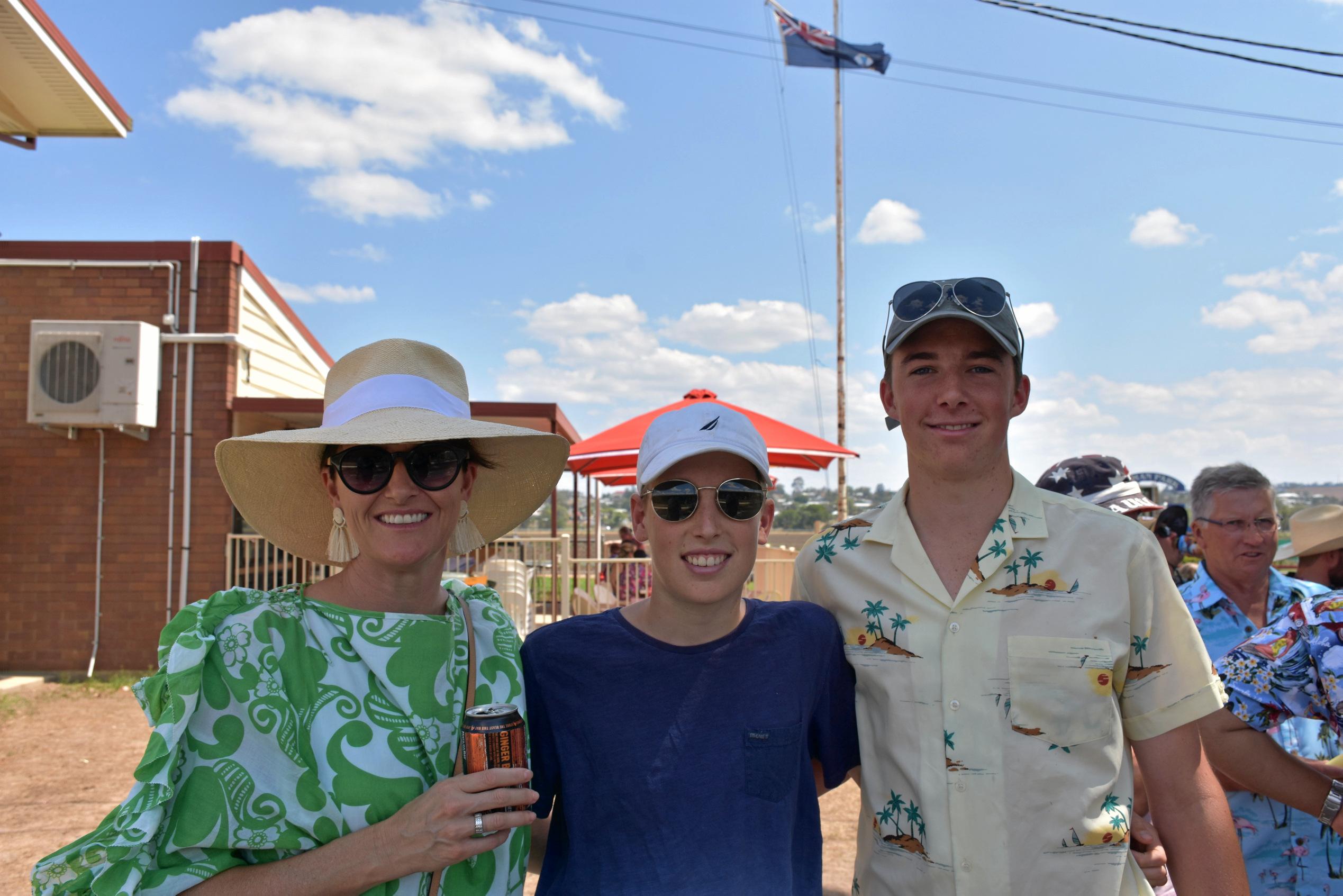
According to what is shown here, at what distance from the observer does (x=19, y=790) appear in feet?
19.6

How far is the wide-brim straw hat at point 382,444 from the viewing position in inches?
77.2

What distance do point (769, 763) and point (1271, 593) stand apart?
8.12 feet

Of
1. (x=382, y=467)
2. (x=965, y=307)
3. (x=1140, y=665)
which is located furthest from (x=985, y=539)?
(x=382, y=467)

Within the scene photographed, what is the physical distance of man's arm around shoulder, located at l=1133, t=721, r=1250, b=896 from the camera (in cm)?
183

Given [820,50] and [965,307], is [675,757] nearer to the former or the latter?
[965,307]

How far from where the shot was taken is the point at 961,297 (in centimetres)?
200

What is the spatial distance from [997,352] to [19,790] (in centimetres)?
719

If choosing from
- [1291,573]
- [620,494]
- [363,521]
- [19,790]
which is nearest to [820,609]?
[363,521]

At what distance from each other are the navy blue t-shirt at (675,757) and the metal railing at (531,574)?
24.1 feet

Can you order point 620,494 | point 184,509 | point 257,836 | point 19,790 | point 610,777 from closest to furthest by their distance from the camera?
point 257,836
point 610,777
point 19,790
point 184,509
point 620,494

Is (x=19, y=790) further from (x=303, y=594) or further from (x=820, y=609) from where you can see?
(x=820, y=609)

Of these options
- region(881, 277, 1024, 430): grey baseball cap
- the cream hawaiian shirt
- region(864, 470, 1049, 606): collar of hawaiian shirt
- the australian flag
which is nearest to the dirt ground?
the cream hawaiian shirt

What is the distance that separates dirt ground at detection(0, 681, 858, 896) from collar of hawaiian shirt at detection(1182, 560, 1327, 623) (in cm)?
242

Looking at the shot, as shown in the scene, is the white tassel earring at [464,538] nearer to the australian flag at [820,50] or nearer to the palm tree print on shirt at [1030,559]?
the palm tree print on shirt at [1030,559]
